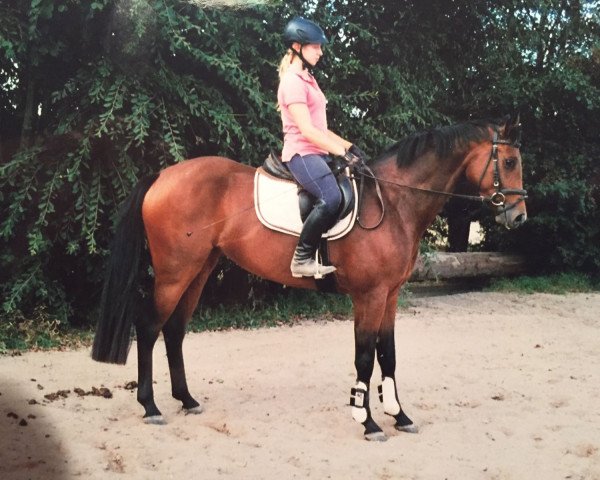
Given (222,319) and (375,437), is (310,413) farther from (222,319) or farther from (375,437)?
(222,319)

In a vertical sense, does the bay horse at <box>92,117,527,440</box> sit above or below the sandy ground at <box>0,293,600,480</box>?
above

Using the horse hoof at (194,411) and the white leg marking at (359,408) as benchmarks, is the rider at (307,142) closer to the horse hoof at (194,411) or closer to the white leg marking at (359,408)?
the white leg marking at (359,408)

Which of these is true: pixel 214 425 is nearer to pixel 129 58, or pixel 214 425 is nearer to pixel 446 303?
pixel 129 58

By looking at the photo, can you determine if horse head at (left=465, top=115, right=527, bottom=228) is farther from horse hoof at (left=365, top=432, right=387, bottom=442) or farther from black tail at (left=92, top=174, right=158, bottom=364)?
black tail at (left=92, top=174, right=158, bottom=364)

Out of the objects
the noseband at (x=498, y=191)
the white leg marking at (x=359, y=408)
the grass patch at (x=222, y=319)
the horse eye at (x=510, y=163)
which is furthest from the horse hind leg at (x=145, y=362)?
the horse eye at (x=510, y=163)

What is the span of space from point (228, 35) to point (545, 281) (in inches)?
293

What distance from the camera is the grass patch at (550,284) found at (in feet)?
37.2

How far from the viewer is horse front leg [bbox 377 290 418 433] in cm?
460

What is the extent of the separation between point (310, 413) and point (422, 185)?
1.88 metres

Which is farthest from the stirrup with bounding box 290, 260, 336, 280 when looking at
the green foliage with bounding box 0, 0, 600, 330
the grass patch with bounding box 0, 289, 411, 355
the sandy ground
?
the grass patch with bounding box 0, 289, 411, 355

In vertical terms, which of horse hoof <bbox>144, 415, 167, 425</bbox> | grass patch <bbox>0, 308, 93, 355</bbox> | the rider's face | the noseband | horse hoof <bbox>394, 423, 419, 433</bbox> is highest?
the rider's face

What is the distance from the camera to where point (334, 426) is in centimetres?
461

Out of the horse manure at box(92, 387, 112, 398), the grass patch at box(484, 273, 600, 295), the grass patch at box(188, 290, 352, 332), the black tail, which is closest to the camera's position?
the black tail

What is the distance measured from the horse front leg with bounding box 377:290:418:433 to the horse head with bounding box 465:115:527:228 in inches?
37.1
